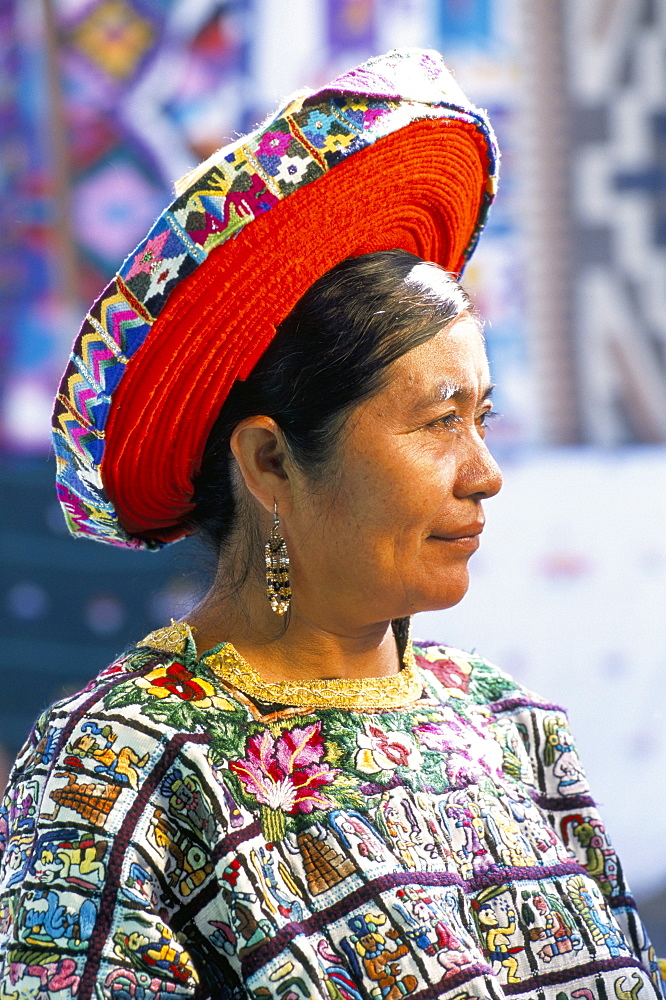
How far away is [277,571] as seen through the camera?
66.1 inches

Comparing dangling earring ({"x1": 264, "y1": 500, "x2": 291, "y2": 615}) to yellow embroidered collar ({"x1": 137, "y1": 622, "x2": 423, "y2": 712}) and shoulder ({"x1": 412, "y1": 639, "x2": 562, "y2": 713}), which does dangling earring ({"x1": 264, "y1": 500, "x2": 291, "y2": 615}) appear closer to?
yellow embroidered collar ({"x1": 137, "y1": 622, "x2": 423, "y2": 712})

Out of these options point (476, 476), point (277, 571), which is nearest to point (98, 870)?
point (277, 571)

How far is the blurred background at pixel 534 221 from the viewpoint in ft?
12.1

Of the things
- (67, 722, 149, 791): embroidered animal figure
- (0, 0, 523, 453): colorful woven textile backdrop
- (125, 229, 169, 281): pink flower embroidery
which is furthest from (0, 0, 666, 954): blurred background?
(125, 229, 169, 281): pink flower embroidery

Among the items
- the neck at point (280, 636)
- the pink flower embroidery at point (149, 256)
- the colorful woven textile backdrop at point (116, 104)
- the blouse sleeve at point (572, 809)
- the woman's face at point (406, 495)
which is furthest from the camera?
the colorful woven textile backdrop at point (116, 104)

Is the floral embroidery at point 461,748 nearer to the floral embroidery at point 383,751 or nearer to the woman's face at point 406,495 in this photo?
the floral embroidery at point 383,751

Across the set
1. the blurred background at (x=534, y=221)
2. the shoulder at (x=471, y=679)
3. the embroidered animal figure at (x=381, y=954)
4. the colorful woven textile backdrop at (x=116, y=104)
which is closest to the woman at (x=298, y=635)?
the embroidered animal figure at (x=381, y=954)

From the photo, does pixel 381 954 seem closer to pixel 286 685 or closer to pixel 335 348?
pixel 286 685

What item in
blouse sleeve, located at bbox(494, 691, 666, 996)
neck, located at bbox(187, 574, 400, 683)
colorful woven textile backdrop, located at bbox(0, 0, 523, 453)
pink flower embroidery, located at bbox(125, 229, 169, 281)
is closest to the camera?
pink flower embroidery, located at bbox(125, 229, 169, 281)

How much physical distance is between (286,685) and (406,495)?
0.34 m

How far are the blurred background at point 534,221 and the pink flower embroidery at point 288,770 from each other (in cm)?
209

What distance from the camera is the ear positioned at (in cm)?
165

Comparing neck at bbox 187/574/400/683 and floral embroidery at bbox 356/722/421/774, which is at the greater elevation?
neck at bbox 187/574/400/683

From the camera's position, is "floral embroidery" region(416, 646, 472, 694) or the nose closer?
the nose
